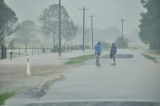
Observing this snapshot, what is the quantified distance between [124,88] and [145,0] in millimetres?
74712

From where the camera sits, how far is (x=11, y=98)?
45.4 feet

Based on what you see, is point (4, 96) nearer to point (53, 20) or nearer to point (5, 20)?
point (5, 20)

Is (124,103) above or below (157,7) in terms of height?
below

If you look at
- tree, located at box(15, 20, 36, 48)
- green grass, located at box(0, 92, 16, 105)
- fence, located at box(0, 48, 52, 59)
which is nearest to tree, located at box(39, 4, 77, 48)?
tree, located at box(15, 20, 36, 48)

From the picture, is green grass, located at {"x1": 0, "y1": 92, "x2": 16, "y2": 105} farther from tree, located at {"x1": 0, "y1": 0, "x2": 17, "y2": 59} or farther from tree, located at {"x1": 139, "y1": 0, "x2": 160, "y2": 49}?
tree, located at {"x1": 0, "y1": 0, "x2": 17, "y2": 59}

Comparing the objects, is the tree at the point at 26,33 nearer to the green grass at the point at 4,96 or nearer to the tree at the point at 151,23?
the tree at the point at 151,23

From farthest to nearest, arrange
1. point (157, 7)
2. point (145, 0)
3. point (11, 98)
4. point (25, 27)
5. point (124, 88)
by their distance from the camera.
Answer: point (25, 27)
point (145, 0)
point (157, 7)
point (124, 88)
point (11, 98)

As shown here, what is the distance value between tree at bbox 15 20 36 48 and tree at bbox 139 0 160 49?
86437 millimetres

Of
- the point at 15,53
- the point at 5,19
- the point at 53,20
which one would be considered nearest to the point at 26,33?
the point at 53,20

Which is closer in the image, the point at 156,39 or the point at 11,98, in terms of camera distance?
the point at 11,98

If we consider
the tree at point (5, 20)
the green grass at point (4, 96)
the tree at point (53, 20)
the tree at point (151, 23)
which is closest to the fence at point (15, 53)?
the tree at point (5, 20)

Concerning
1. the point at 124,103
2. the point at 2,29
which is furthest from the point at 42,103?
the point at 2,29

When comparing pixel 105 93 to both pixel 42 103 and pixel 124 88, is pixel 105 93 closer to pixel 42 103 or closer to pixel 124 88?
pixel 124 88

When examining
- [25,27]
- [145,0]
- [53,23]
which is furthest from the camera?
[25,27]
